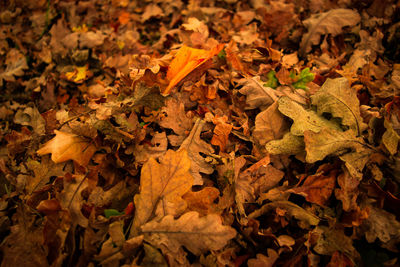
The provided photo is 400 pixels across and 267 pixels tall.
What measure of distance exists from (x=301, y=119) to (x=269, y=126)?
0.50 ft

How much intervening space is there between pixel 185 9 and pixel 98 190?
6.61ft

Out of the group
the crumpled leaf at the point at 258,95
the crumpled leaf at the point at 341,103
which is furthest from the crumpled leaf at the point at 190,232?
the crumpled leaf at the point at 341,103

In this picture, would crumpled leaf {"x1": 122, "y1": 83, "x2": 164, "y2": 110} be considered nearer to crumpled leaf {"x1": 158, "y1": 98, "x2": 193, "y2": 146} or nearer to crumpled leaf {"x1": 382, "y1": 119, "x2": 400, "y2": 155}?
crumpled leaf {"x1": 158, "y1": 98, "x2": 193, "y2": 146}

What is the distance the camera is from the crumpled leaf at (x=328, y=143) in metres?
1.14

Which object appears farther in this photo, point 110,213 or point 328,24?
point 328,24

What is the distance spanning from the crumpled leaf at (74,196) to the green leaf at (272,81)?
1.10 m

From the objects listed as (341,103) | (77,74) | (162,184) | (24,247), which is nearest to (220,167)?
(162,184)

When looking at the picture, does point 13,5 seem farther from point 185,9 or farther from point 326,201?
point 326,201

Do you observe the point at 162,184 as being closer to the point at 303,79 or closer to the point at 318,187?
the point at 318,187

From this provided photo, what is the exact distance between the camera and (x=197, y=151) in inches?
50.1

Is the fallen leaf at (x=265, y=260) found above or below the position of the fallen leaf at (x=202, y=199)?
below

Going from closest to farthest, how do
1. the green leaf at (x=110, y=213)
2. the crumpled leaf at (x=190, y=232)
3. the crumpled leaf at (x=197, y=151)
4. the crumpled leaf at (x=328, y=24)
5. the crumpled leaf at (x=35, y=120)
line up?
the crumpled leaf at (x=190, y=232) < the green leaf at (x=110, y=213) < the crumpled leaf at (x=197, y=151) < the crumpled leaf at (x=35, y=120) < the crumpled leaf at (x=328, y=24)

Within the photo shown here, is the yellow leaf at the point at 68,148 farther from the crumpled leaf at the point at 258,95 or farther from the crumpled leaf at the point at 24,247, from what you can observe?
the crumpled leaf at the point at 258,95

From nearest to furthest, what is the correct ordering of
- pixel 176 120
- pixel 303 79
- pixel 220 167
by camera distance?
pixel 220 167 → pixel 176 120 → pixel 303 79
